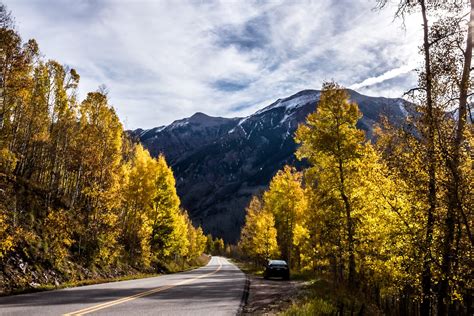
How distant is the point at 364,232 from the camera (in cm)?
1716

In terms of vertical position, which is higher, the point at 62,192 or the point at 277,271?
the point at 62,192

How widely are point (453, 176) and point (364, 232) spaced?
9.81 metres

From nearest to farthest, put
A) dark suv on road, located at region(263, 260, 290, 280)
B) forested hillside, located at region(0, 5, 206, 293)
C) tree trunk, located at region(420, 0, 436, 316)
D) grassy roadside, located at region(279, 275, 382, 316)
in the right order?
tree trunk, located at region(420, 0, 436, 316) → grassy roadside, located at region(279, 275, 382, 316) → forested hillside, located at region(0, 5, 206, 293) → dark suv on road, located at region(263, 260, 290, 280)

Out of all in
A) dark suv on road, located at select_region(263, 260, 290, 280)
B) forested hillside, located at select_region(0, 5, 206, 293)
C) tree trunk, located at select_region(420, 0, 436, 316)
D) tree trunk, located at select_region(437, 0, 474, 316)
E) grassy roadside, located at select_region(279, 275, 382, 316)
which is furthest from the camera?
dark suv on road, located at select_region(263, 260, 290, 280)

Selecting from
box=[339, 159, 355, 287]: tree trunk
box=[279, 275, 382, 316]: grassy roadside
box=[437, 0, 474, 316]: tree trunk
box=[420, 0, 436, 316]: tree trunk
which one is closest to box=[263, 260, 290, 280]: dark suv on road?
box=[339, 159, 355, 287]: tree trunk

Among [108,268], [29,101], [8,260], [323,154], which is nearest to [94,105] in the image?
[29,101]

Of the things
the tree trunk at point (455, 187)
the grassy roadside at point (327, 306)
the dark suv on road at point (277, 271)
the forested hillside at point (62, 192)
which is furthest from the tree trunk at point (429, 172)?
the dark suv on road at point (277, 271)

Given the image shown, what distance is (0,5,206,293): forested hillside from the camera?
650 inches

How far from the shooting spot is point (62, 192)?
37688mm

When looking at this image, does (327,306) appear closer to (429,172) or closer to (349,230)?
(429,172)

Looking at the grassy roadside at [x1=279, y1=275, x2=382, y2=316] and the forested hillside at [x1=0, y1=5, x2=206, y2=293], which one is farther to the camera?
the forested hillside at [x1=0, y1=5, x2=206, y2=293]

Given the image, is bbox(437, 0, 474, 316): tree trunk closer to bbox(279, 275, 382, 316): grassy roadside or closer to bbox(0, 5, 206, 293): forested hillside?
bbox(279, 275, 382, 316): grassy roadside

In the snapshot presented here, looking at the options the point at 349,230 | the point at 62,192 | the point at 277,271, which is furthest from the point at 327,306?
the point at 62,192

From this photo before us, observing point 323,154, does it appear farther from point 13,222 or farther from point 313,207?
point 13,222
